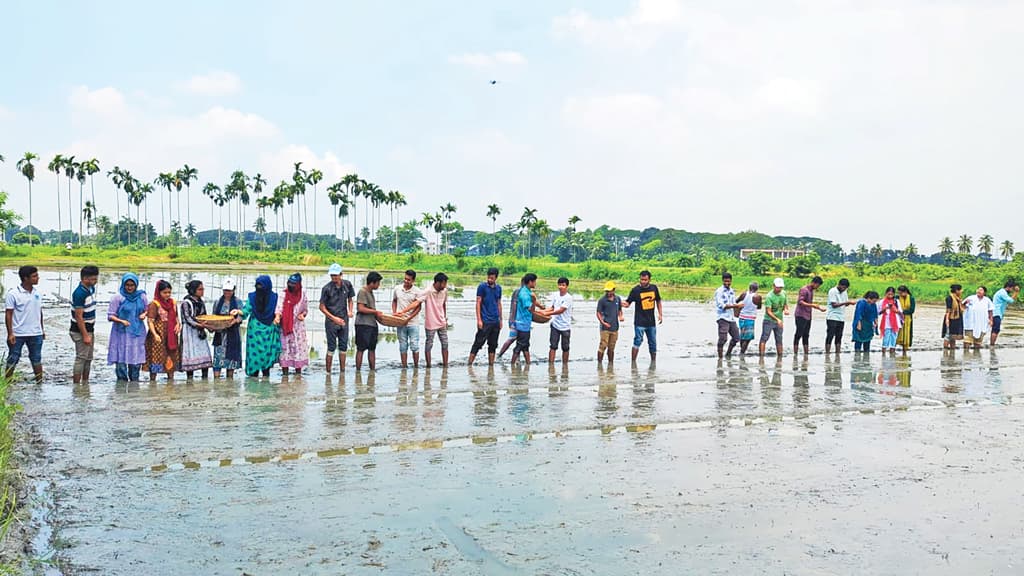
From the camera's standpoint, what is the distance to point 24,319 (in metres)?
10.9

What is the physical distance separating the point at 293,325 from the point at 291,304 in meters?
0.30

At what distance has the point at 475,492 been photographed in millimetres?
6520

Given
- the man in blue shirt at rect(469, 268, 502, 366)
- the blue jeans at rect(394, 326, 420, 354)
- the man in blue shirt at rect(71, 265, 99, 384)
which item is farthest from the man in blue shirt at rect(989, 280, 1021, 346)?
the man in blue shirt at rect(71, 265, 99, 384)

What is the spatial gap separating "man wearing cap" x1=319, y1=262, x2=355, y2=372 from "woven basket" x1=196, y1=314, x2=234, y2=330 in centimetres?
129

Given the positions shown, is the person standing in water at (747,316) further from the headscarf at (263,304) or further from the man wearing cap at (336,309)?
the headscarf at (263,304)

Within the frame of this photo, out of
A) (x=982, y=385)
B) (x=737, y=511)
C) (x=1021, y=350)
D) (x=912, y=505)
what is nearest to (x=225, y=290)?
(x=737, y=511)

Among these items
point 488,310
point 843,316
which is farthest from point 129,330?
point 843,316

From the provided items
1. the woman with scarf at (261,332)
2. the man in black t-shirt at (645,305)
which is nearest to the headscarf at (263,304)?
the woman with scarf at (261,332)

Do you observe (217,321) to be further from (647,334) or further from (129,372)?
(647,334)

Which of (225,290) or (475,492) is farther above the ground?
(225,290)

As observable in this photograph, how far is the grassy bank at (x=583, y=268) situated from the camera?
4944 cm

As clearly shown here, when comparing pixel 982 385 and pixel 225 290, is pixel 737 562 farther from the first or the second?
pixel 982 385

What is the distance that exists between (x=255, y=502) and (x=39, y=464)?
87.0 inches

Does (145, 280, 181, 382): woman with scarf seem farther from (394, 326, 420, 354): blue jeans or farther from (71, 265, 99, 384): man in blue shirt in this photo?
(394, 326, 420, 354): blue jeans
